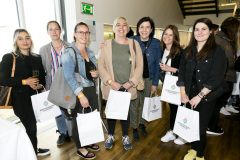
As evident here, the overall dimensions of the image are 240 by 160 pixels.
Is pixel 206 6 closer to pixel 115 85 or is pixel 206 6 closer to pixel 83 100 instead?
pixel 115 85

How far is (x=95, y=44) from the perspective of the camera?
385cm

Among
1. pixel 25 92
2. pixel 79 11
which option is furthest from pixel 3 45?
pixel 25 92

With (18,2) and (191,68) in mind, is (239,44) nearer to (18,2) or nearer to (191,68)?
(191,68)

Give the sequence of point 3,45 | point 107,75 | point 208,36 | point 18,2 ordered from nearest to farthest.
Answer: point 208,36 → point 107,75 → point 18,2 → point 3,45

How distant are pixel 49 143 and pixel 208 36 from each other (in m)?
2.60

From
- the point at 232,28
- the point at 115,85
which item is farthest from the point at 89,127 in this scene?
the point at 232,28

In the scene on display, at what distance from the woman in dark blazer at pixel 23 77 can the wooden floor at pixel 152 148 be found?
551 mm

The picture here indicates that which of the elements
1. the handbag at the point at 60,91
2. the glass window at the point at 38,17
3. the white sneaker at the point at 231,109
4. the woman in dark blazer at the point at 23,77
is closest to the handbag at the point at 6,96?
the woman in dark blazer at the point at 23,77

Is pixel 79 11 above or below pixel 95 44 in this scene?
above

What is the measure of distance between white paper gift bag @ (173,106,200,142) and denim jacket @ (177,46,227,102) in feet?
0.66

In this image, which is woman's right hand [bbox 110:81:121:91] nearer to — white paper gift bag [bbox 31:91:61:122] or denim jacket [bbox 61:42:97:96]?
denim jacket [bbox 61:42:97:96]

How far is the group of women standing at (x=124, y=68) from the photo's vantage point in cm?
168

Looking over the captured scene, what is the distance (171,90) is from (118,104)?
0.77 meters

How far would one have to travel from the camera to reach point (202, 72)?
1701 millimetres
